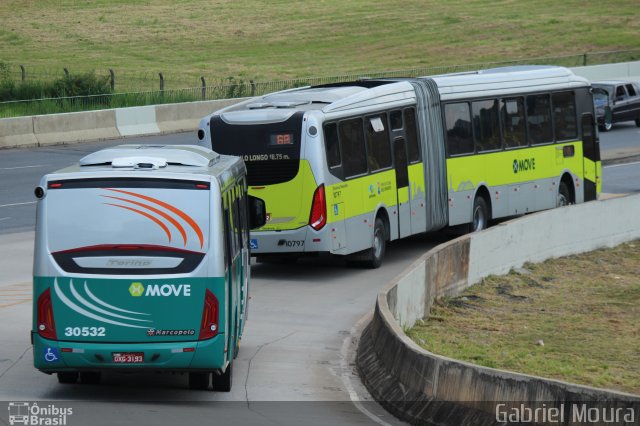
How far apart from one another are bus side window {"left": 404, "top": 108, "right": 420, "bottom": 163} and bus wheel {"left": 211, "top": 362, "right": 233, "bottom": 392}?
36.2 feet

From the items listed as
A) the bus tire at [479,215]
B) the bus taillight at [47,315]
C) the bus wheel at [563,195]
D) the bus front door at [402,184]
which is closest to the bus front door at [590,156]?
the bus wheel at [563,195]

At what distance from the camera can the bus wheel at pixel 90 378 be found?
1380cm

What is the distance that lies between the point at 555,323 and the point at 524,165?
7.66 metres

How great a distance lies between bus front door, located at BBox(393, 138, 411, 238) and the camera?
77.8 ft

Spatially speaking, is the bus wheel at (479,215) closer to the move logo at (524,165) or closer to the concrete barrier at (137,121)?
the move logo at (524,165)

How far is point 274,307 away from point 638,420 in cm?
995

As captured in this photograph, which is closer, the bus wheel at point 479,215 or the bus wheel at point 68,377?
the bus wheel at point 68,377

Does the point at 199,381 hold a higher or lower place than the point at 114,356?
lower

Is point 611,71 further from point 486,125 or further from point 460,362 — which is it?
point 460,362

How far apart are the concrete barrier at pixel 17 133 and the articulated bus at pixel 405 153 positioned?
54.5 ft

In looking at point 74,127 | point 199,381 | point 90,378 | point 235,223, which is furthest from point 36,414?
point 74,127

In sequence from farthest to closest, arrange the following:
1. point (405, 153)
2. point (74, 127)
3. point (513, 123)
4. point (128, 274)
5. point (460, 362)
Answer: point (74, 127)
point (513, 123)
point (405, 153)
point (128, 274)
point (460, 362)

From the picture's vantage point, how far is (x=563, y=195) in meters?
28.4

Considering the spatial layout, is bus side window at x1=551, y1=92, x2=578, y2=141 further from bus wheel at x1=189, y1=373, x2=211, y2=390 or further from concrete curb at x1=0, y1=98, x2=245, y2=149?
concrete curb at x1=0, y1=98, x2=245, y2=149
